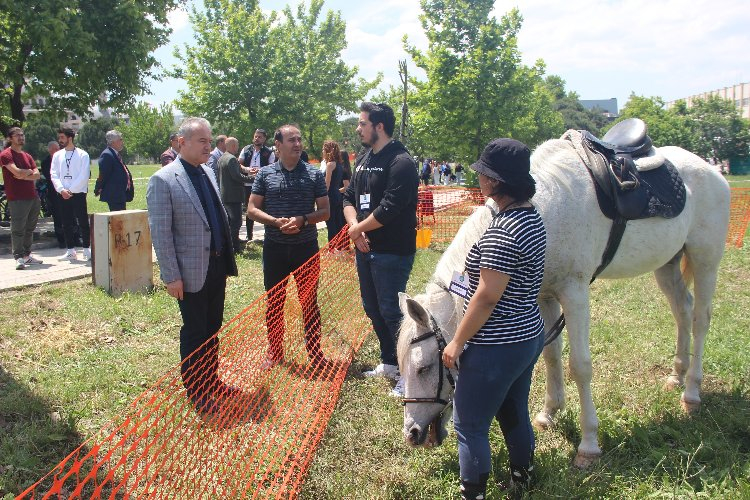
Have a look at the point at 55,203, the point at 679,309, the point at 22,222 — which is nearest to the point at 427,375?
the point at 679,309

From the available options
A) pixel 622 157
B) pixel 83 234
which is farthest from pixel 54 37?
pixel 622 157

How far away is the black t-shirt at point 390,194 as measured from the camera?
381 centimetres

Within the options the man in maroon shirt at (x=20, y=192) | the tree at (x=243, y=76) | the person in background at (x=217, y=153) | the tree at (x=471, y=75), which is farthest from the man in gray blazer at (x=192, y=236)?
the tree at (x=243, y=76)

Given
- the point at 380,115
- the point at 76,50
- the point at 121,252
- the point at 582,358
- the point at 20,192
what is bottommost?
the point at 582,358

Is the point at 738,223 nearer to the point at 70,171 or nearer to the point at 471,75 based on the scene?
the point at 471,75

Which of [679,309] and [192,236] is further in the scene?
[679,309]

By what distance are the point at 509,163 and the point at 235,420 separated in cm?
236

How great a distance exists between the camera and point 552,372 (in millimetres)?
3613

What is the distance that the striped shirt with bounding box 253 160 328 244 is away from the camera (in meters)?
4.45

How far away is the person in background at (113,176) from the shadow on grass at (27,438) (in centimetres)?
464

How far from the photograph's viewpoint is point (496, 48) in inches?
750

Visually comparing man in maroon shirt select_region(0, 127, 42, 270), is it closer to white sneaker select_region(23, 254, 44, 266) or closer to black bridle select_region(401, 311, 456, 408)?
white sneaker select_region(23, 254, 44, 266)

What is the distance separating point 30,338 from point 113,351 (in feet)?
2.86

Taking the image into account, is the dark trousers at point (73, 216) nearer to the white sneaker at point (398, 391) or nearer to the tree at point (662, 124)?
the white sneaker at point (398, 391)
